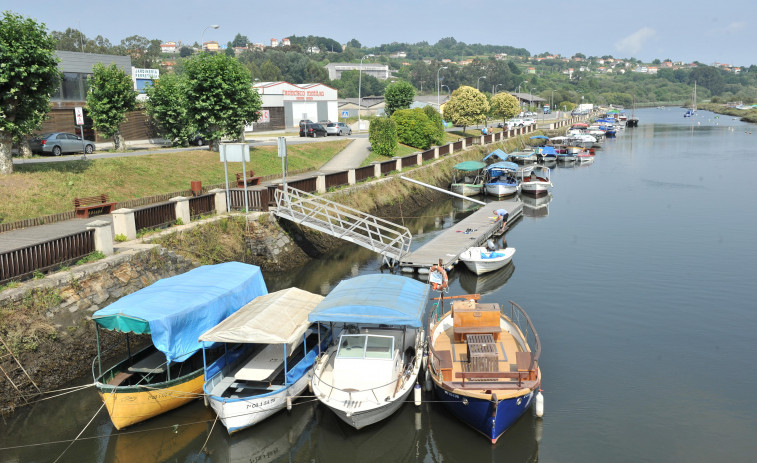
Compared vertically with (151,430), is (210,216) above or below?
above

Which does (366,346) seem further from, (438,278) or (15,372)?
(15,372)

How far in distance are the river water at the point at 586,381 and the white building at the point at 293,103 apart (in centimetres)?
3947

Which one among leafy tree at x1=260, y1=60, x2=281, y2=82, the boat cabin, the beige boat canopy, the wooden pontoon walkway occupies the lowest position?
the wooden pontoon walkway

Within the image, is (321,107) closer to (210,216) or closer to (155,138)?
(155,138)

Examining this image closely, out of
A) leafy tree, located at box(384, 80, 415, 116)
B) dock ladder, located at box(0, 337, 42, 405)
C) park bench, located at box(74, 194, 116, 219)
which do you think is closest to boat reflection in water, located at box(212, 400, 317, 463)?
dock ladder, located at box(0, 337, 42, 405)

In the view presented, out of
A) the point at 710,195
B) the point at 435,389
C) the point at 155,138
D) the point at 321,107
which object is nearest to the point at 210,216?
the point at 435,389

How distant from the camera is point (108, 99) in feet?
129

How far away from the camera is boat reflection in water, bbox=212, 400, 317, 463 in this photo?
1380 cm

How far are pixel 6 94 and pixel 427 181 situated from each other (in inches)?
1213

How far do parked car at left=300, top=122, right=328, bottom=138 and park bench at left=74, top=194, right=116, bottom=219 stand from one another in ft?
115

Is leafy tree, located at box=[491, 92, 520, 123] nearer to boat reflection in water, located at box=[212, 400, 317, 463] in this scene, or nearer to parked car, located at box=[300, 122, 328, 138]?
parked car, located at box=[300, 122, 328, 138]

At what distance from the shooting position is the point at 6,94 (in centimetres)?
2419

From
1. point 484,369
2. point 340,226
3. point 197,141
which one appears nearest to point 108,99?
point 197,141

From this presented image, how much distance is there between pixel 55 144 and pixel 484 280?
2684 cm
